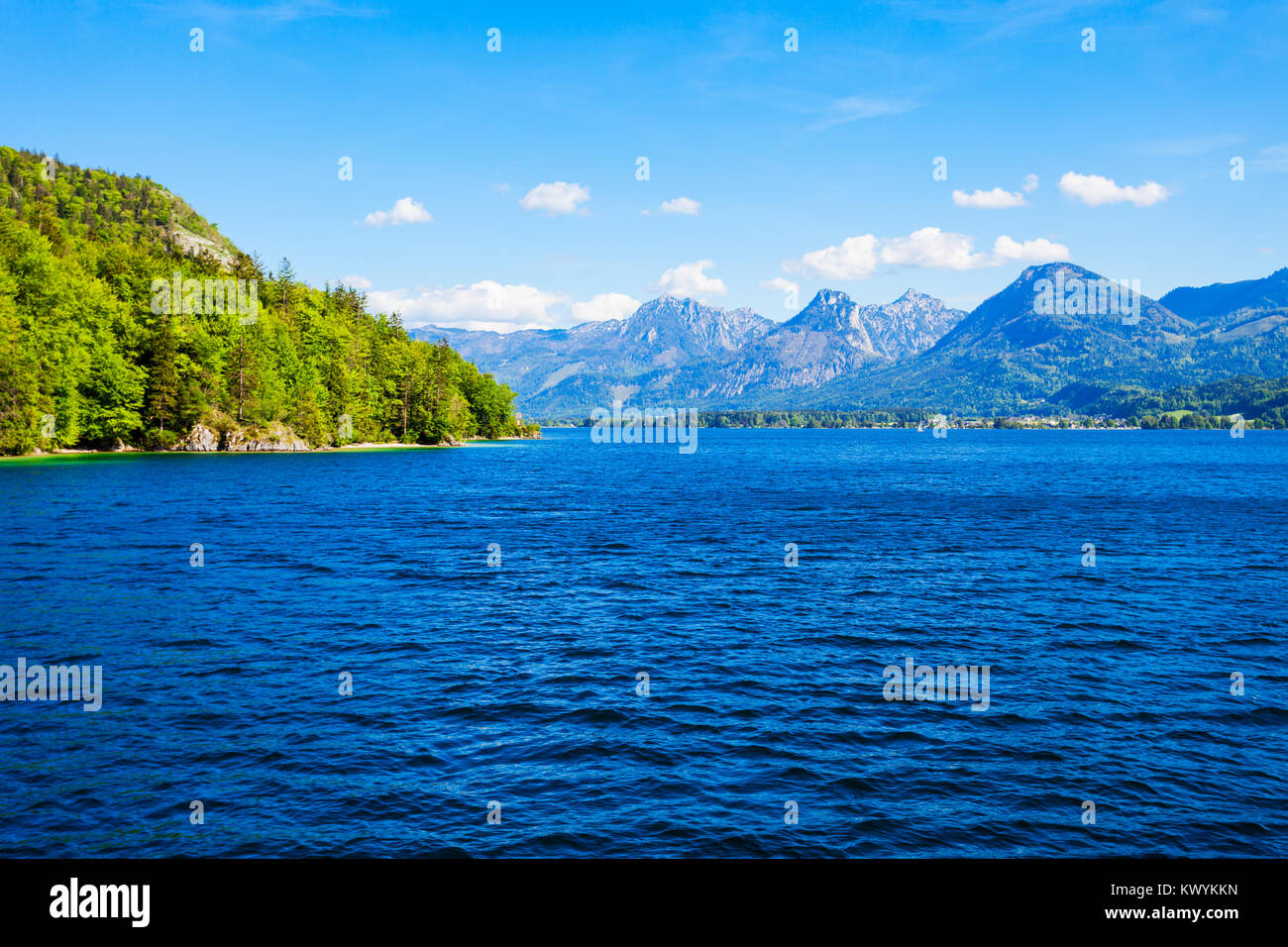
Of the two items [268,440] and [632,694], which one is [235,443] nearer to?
[268,440]

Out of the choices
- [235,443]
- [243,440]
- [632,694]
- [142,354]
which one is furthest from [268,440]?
[632,694]

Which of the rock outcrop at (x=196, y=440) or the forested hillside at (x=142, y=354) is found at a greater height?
the forested hillside at (x=142, y=354)

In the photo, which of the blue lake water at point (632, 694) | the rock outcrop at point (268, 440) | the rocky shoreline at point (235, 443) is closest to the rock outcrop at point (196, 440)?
the rocky shoreline at point (235, 443)

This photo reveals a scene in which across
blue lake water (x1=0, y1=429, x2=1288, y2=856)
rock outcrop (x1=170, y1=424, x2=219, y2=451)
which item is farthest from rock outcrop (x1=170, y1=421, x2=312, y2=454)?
blue lake water (x1=0, y1=429, x2=1288, y2=856)

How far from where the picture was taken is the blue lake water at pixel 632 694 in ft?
57.5

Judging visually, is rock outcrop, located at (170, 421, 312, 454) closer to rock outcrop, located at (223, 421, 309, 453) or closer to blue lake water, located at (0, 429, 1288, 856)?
rock outcrop, located at (223, 421, 309, 453)

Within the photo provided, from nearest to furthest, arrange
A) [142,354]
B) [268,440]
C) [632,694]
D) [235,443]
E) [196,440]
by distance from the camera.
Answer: [632,694]
[142,354]
[196,440]
[235,443]
[268,440]

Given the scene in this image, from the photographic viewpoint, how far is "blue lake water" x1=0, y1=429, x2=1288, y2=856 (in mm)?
17516

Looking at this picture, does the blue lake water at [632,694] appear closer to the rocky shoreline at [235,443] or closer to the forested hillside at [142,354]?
the forested hillside at [142,354]

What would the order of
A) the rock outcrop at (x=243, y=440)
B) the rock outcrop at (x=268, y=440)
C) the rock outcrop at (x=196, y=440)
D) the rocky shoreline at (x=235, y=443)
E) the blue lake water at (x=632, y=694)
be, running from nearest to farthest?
the blue lake water at (x=632, y=694)
the rocky shoreline at (x=235, y=443)
the rock outcrop at (x=196, y=440)
the rock outcrop at (x=243, y=440)
the rock outcrop at (x=268, y=440)

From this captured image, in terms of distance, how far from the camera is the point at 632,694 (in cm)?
2636
